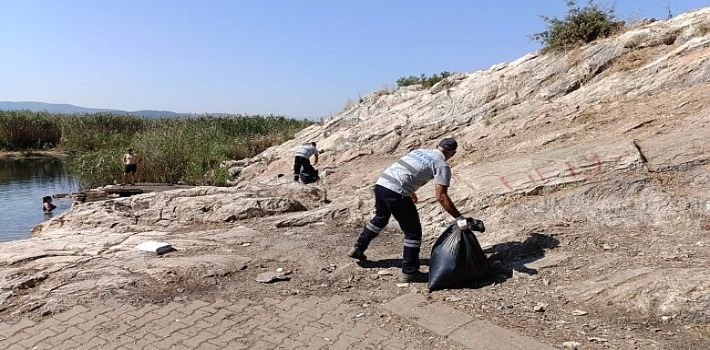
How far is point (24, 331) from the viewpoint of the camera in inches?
164

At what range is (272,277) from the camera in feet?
17.2

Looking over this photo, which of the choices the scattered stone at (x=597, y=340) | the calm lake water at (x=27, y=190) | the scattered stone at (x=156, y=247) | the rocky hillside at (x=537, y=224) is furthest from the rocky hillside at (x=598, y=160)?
the calm lake water at (x=27, y=190)

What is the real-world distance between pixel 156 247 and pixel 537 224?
4178 mm

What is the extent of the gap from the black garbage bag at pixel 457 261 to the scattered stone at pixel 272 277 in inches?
56.4

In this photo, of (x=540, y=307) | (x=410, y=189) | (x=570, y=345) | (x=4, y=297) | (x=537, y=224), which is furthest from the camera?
(x=537, y=224)

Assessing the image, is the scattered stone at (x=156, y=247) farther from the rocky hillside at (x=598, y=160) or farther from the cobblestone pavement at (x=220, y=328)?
the rocky hillside at (x=598, y=160)

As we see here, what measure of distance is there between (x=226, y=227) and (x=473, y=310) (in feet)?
14.2

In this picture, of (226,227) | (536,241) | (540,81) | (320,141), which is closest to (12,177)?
(320,141)

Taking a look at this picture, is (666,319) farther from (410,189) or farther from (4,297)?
(4,297)

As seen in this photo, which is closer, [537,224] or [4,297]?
[4,297]

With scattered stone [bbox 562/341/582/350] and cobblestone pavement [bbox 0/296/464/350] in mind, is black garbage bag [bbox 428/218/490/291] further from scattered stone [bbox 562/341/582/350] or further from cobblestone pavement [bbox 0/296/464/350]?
scattered stone [bbox 562/341/582/350]

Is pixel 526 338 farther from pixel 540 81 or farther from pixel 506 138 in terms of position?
pixel 540 81

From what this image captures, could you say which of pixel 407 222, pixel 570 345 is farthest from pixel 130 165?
pixel 570 345

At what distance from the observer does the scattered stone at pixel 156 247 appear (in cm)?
597
